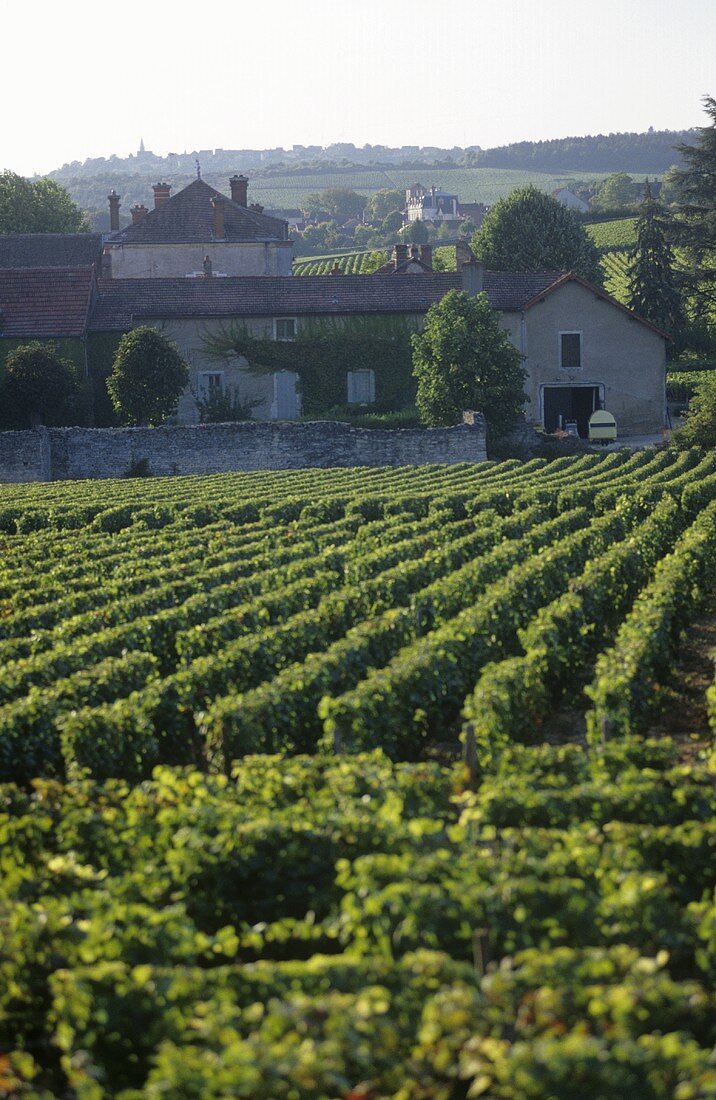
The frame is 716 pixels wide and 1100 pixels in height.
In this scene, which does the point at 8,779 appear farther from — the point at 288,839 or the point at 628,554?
the point at 628,554

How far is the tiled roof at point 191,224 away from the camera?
198 feet

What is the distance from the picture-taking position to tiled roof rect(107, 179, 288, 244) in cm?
6041

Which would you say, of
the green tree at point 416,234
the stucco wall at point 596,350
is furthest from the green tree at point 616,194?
the stucco wall at point 596,350

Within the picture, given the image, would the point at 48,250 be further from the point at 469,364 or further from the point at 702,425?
the point at 702,425

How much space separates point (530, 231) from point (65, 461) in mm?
31772

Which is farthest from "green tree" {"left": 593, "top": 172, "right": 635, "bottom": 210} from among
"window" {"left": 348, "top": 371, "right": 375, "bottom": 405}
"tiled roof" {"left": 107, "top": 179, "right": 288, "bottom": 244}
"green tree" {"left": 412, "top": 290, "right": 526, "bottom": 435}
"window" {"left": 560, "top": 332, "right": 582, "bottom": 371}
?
"green tree" {"left": 412, "top": 290, "right": 526, "bottom": 435}

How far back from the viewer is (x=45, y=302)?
4600 cm

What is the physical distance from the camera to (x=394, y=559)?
20312 millimetres

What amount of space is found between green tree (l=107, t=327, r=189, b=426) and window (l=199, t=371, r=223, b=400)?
10.3ft

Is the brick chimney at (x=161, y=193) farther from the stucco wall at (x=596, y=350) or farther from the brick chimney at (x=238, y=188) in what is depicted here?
the stucco wall at (x=596, y=350)

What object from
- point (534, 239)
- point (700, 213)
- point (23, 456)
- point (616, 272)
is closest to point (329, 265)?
point (616, 272)

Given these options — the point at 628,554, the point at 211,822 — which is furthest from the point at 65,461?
the point at 211,822

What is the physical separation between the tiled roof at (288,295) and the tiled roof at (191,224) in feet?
38.8

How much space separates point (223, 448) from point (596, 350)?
1475 cm
